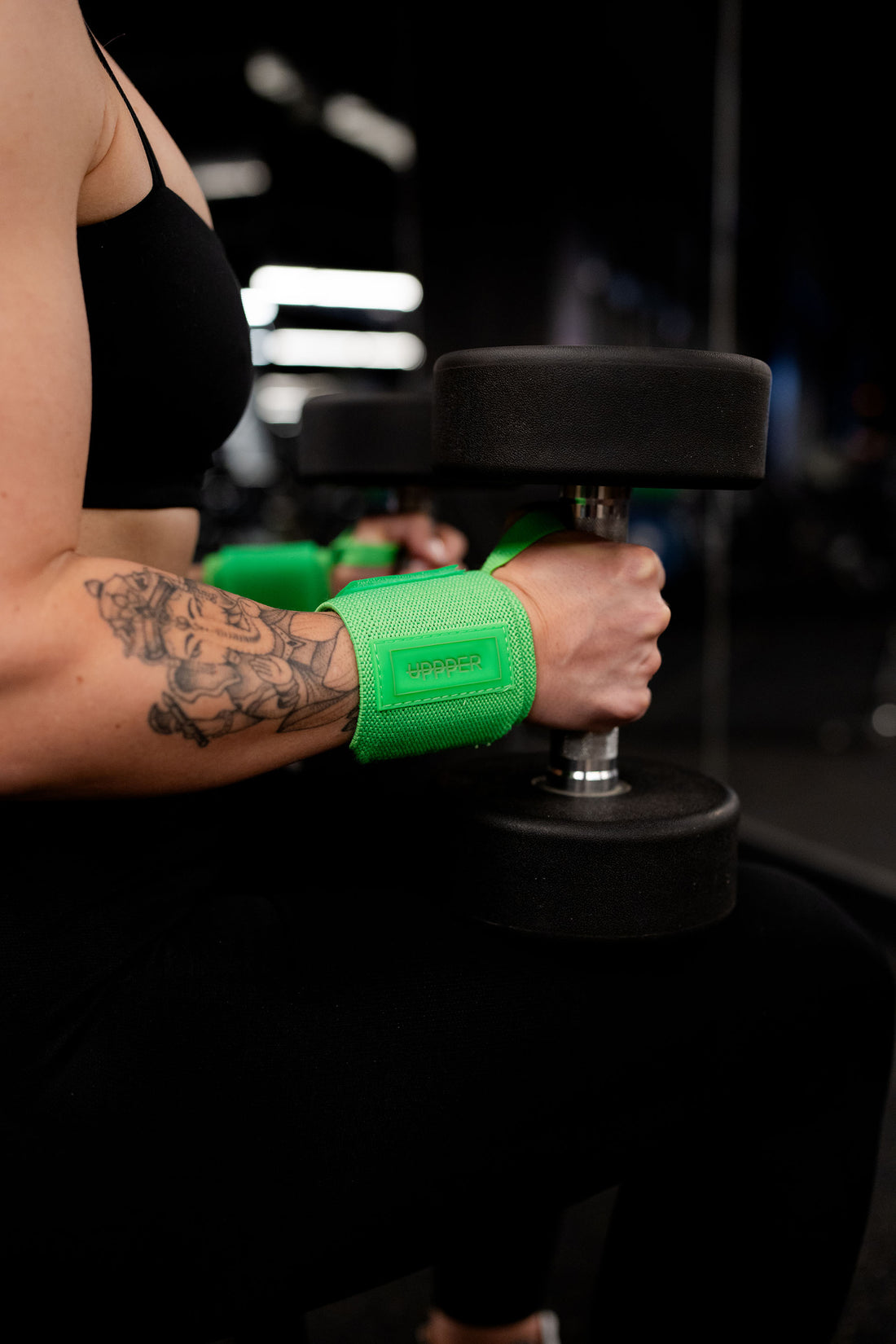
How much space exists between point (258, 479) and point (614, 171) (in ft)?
19.9

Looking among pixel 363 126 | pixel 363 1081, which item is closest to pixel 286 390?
pixel 363 126

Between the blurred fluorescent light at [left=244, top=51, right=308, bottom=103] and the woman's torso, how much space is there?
163 inches

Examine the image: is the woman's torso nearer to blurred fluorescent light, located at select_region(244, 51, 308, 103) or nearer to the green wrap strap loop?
the green wrap strap loop

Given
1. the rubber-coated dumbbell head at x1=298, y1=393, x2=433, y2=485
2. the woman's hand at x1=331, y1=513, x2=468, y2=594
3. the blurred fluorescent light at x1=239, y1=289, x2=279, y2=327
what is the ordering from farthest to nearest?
the blurred fluorescent light at x1=239, y1=289, x2=279, y2=327 < the woman's hand at x1=331, y1=513, x2=468, y2=594 < the rubber-coated dumbbell head at x1=298, y1=393, x2=433, y2=485

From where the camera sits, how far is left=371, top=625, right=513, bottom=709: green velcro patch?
20.6 inches

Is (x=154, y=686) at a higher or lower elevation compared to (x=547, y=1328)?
higher

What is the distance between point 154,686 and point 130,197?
30cm

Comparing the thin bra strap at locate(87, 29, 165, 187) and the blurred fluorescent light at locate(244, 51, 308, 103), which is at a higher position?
the blurred fluorescent light at locate(244, 51, 308, 103)

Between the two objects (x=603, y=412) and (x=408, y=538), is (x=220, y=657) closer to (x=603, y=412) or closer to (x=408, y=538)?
(x=603, y=412)

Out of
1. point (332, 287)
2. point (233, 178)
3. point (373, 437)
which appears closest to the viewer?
point (373, 437)

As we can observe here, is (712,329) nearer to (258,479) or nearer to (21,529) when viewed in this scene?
(21,529)

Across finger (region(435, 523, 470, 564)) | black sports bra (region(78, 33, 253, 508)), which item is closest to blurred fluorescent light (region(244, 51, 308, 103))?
finger (region(435, 523, 470, 564))

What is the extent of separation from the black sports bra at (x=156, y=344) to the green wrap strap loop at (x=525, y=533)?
22 cm

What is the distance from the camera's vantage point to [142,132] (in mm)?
557
